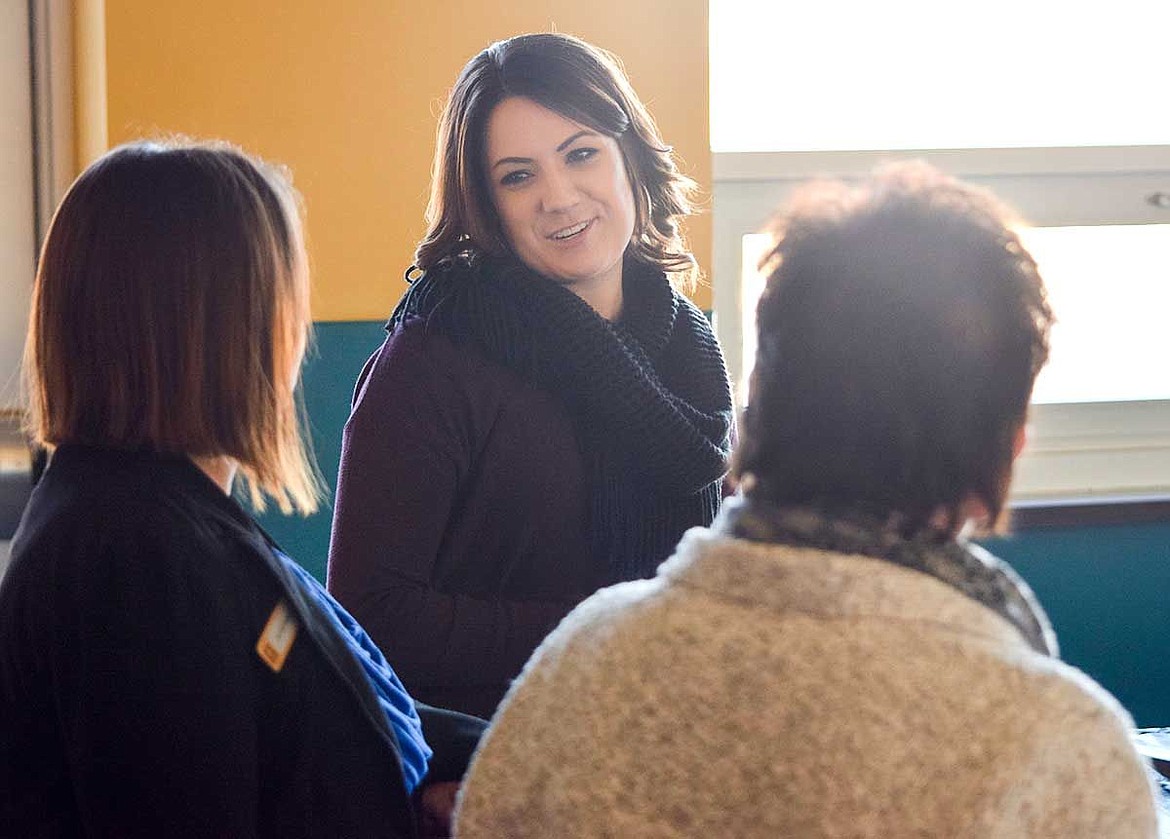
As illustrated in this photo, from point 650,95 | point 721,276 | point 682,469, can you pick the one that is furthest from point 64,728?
point 721,276

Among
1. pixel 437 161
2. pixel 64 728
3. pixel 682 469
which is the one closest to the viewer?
pixel 64 728

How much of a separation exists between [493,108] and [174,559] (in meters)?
0.97

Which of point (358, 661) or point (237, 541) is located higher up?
point (237, 541)

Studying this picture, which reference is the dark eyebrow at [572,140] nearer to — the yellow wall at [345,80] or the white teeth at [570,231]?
the white teeth at [570,231]

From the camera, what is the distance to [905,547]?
0.83m

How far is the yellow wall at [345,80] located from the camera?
247 cm

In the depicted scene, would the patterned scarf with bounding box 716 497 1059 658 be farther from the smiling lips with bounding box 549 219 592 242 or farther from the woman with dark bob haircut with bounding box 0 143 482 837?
the smiling lips with bounding box 549 219 592 242

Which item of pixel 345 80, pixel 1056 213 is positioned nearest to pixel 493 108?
pixel 345 80

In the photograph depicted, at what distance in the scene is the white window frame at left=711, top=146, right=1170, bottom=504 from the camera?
9.52ft

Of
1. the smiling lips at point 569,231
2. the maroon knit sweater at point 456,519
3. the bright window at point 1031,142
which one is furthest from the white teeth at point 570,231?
the bright window at point 1031,142

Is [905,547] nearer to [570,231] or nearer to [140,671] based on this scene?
[140,671]

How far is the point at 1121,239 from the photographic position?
3088 mm

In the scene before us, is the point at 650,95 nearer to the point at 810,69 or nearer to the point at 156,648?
the point at 810,69

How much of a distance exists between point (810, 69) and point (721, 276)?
501 millimetres
